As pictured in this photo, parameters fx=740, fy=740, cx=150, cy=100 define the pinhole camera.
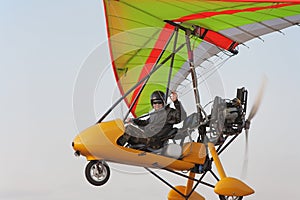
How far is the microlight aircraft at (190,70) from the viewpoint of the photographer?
1408 centimetres

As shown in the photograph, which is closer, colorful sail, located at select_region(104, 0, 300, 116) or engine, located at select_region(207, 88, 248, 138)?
colorful sail, located at select_region(104, 0, 300, 116)

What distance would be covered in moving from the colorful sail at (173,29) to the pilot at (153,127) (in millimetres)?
1033

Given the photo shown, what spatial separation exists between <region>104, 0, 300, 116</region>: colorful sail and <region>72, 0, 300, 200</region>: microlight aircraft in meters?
0.02

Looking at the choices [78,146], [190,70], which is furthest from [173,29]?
[78,146]

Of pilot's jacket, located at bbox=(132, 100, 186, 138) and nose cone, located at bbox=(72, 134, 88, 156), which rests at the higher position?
pilot's jacket, located at bbox=(132, 100, 186, 138)

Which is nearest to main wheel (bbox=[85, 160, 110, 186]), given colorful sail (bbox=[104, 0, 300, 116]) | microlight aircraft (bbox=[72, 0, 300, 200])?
microlight aircraft (bbox=[72, 0, 300, 200])

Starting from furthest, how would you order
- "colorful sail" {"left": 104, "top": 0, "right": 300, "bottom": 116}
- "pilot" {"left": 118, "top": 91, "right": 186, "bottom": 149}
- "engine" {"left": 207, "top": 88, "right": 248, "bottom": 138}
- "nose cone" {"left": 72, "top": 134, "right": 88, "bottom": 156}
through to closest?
"engine" {"left": 207, "top": 88, "right": 248, "bottom": 138} → "colorful sail" {"left": 104, "top": 0, "right": 300, "bottom": 116} → "pilot" {"left": 118, "top": 91, "right": 186, "bottom": 149} → "nose cone" {"left": 72, "top": 134, "right": 88, "bottom": 156}

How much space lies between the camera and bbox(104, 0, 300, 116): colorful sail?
47.9 ft

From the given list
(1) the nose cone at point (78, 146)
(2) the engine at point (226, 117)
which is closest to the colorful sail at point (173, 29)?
(2) the engine at point (226, 117)

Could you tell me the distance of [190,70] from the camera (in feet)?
50.2

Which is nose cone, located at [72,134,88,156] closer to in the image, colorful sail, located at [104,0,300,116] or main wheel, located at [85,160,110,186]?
main wheel, located at [85,160,110,186]

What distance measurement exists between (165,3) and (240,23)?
2.01m

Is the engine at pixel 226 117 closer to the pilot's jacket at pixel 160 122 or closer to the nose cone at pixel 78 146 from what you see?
the pilot's jacket at pixel 160 122

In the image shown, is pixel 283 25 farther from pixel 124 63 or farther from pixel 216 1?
pixel 124 63
